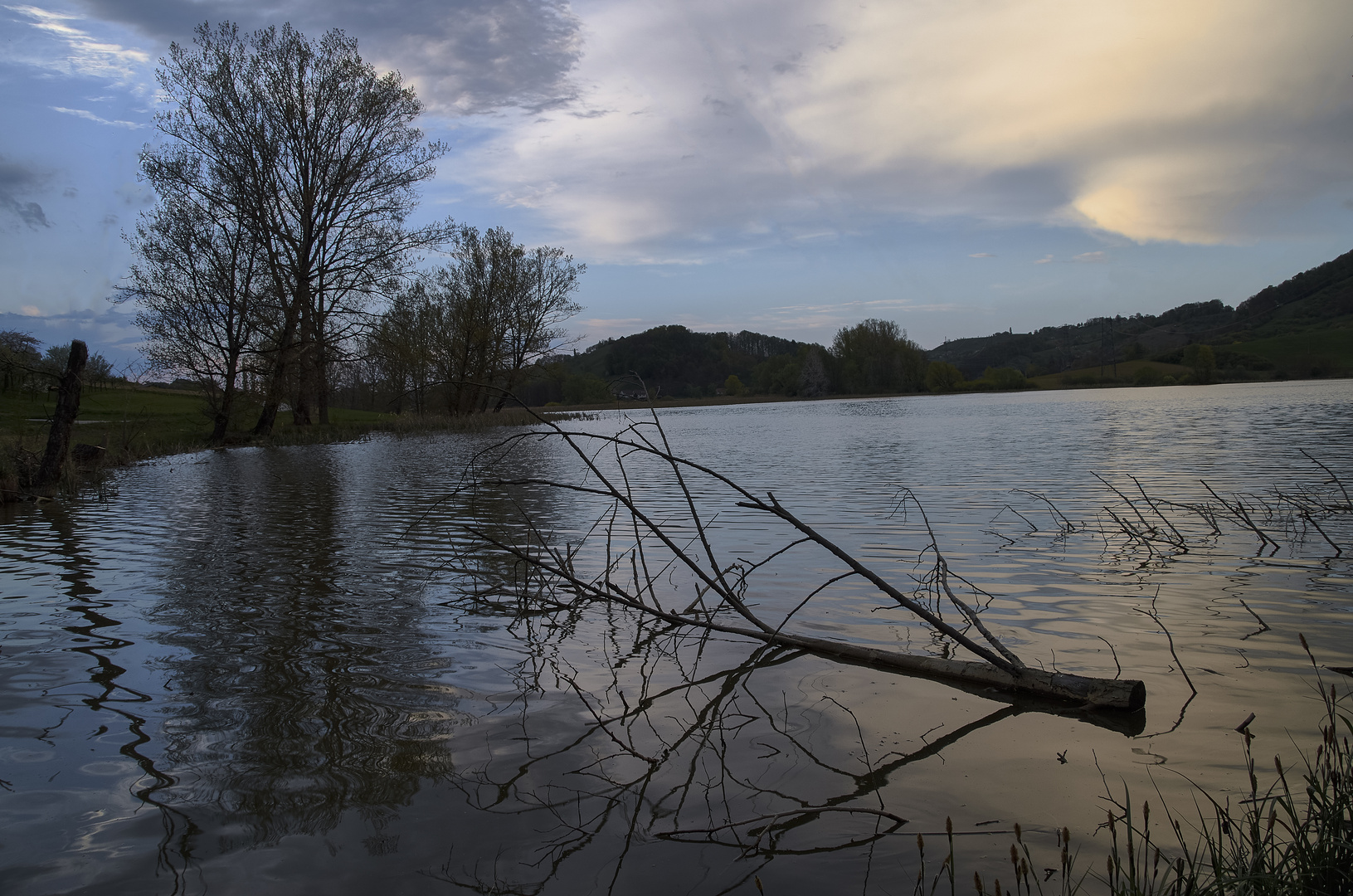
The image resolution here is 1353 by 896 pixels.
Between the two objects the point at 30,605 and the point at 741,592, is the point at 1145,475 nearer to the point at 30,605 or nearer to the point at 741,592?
the point at 741,592

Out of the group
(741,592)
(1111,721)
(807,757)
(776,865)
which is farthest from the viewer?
(741,592)

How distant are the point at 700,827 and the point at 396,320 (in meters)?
28.6

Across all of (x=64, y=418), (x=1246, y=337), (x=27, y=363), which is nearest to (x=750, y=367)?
(x=1246, y=337)

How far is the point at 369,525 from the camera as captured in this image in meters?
9.82

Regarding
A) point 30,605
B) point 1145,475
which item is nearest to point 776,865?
point 30,605

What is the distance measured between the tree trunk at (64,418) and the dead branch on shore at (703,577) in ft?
23.0

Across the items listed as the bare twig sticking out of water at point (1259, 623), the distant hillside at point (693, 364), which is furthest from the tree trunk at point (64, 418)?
the distant hillside at point (693, 364)

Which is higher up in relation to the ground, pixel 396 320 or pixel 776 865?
pixel 396 320

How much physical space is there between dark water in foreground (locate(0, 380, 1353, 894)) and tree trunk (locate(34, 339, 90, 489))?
550cm

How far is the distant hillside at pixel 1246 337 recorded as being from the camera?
95875 millimetres

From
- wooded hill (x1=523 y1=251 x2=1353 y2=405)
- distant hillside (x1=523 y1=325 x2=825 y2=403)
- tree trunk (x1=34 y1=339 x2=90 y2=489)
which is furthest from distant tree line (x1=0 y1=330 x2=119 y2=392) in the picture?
distant hillside (x1=523 y1=325 x2=825 y2=403)

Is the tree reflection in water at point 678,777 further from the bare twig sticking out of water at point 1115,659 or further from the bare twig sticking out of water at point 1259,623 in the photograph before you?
the bare twig sticking out of water at point 1259,623

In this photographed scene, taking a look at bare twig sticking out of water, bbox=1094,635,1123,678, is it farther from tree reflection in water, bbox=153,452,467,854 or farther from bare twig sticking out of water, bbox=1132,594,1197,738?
tree reflection in water, bbox=153,452,467,854

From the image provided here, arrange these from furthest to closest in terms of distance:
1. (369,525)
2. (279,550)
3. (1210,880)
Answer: (369,525) < (279,550) < (1210,880)
